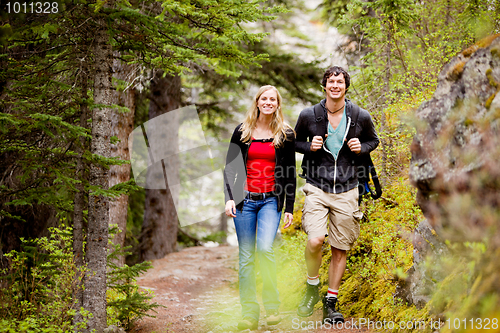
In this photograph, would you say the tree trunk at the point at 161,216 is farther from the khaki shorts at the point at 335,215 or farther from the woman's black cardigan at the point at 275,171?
the khaki shorts at the point at 335,215

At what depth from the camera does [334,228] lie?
414 cm

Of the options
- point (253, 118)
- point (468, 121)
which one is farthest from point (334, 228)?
point (468, 121)

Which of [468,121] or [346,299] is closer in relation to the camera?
[468,121]

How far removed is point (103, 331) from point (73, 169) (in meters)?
1.87

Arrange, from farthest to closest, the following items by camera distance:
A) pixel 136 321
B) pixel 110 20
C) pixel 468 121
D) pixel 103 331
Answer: pixel 136 321 < pixel 103 331 < pixel 110 20 < pixel 468 121

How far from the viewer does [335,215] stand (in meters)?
4.11

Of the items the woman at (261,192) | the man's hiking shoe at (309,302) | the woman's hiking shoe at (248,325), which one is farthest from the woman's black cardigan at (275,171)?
the woman's hiking shoe at (248,325)

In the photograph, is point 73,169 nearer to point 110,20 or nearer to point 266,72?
point 110,20

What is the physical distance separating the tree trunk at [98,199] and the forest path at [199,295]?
1.00 m

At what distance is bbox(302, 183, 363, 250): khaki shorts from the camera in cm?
405

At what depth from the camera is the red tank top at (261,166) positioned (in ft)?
13.9

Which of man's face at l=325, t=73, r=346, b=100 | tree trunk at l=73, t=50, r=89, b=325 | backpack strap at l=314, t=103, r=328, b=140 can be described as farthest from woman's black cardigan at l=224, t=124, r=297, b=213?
tree trunk at l=73, t=50, r=89, b=325

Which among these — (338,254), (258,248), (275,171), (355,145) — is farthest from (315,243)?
(355,145)

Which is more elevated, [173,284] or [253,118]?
[253,118]
